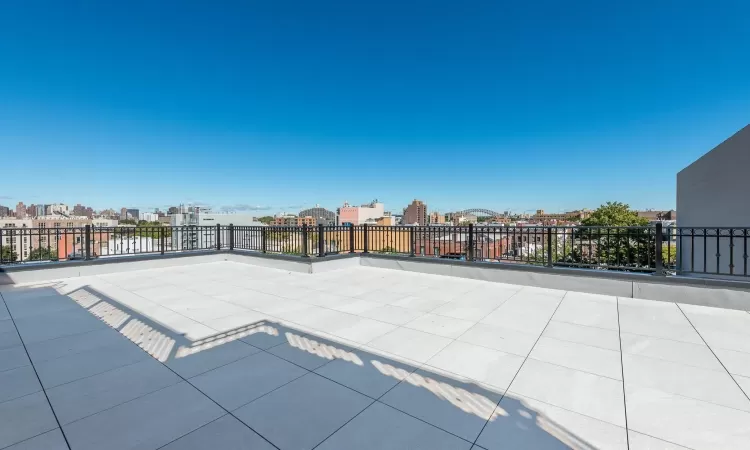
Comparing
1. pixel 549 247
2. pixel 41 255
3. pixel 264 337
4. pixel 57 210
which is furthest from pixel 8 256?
pixel 57 210

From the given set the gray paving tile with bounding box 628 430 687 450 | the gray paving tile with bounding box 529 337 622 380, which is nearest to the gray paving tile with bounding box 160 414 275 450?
the gray paving tile with bounding box 628 430 687 450

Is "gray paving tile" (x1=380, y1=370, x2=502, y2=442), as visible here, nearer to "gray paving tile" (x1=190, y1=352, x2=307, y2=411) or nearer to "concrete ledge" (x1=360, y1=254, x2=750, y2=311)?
"gray paving tile" (x1=190, y1=352, x2=307, y2=411)

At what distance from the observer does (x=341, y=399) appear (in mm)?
1876

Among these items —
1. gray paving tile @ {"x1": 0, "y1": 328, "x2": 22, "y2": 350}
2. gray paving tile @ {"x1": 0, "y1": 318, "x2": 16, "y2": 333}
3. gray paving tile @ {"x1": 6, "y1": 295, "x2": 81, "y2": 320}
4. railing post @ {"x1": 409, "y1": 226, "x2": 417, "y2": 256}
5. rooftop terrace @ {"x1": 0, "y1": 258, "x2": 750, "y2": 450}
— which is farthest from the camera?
railing post @ {"x1": 409, "y1": 226, "x2": 417, "y2": 256}

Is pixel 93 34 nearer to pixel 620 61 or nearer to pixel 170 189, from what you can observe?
pixel 620 61

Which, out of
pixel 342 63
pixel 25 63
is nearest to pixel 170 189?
pixel 25 63

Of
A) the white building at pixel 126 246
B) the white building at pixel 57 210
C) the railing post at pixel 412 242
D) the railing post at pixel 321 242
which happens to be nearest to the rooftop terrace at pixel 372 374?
the railing post at pixel 412 242

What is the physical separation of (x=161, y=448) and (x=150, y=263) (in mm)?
7139

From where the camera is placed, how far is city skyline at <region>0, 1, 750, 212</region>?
29.1ft

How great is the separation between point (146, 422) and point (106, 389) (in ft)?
2.11

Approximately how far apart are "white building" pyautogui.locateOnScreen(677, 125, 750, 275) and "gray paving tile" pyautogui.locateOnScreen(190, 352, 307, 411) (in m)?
6.19

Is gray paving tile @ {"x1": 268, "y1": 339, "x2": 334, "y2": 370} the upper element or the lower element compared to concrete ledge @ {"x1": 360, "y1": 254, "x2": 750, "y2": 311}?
lower

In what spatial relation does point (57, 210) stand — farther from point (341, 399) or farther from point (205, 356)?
point (341, 399)

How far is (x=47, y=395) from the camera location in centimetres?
192
